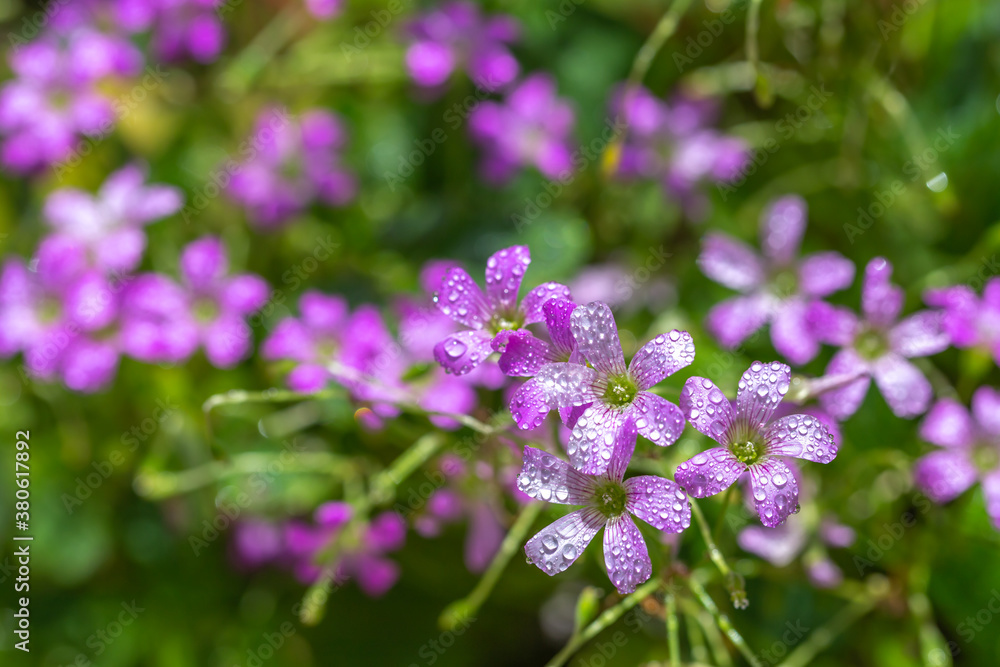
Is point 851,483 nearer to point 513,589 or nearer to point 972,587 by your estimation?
point 972,587

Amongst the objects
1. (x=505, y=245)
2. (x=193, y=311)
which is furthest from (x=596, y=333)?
(x=193, y=311)

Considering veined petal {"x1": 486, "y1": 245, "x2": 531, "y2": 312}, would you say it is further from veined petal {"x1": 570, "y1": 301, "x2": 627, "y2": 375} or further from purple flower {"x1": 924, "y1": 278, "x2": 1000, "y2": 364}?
purple flower {"x1": 924, "y1": 278, "x2": 1000, "y2": 364}

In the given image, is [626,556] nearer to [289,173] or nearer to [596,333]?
[596,333]

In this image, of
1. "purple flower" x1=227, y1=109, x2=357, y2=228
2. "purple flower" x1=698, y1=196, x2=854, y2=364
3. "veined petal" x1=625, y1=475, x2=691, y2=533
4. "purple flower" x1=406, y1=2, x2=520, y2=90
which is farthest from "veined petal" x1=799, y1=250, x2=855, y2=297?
"purple flower" x1=227, y1=109, x2=357, y2=228

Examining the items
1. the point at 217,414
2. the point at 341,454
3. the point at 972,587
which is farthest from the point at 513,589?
the point at 972,587

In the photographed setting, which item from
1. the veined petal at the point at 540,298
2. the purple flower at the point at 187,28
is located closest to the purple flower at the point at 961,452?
the veined petal at the point at 540,298

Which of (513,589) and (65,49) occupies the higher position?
(65,49)
